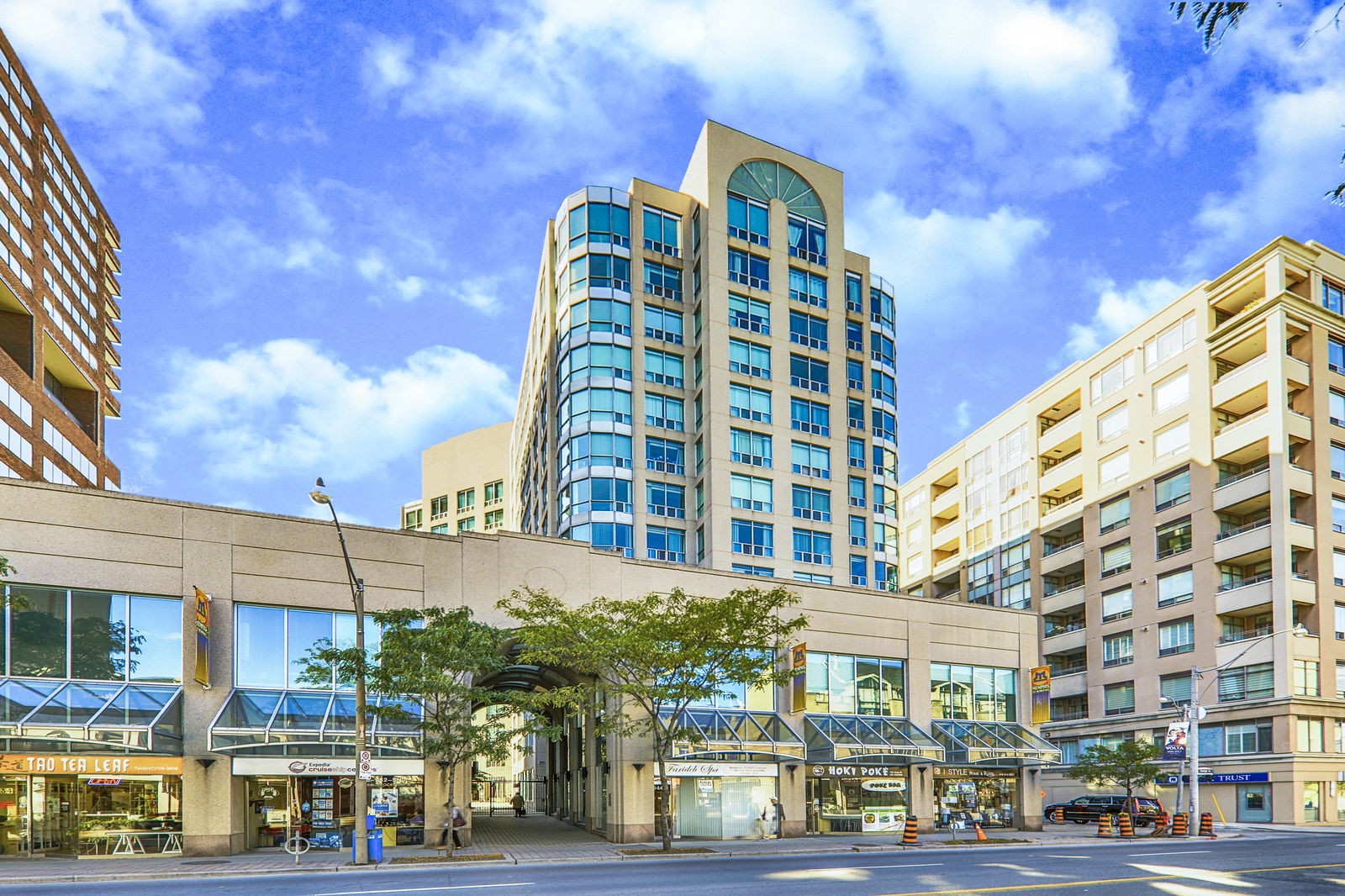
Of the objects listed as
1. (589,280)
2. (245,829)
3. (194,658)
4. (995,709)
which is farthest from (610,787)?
(589,280)

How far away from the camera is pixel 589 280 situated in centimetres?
6606

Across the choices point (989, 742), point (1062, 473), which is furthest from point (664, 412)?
point (1062, 473)

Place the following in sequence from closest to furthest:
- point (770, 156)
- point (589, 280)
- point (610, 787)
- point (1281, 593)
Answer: point (610, 787) → point (1281, 593) → point (589, 280) → point (770, 156)

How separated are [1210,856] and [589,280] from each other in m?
46.2

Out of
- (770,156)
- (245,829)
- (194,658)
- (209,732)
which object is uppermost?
(770,156)

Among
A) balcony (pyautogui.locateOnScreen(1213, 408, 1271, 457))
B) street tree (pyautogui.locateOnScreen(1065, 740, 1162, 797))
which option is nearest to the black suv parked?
street tree (pyautogui.locateOnScreen(1065, 740, 1162, 797))

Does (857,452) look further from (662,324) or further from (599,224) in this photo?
(599,224)

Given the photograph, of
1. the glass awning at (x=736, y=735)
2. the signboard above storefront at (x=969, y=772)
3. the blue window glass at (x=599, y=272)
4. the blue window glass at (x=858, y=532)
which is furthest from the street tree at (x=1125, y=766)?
the blue window glass at (x=599, y=272)

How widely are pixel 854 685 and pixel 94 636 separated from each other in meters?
26.6

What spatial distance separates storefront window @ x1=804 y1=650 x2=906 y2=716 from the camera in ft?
140

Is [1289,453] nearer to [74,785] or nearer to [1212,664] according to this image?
[1212,664]

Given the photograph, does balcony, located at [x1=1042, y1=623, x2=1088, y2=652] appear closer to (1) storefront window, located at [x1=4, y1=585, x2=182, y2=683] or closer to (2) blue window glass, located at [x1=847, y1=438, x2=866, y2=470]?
(2) blue window glass, located at [x1=847, y1=438, x2=866, y2=470]

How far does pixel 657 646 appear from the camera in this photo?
1325 inches

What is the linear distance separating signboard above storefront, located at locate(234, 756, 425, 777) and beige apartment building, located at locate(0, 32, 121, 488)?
3437cm
